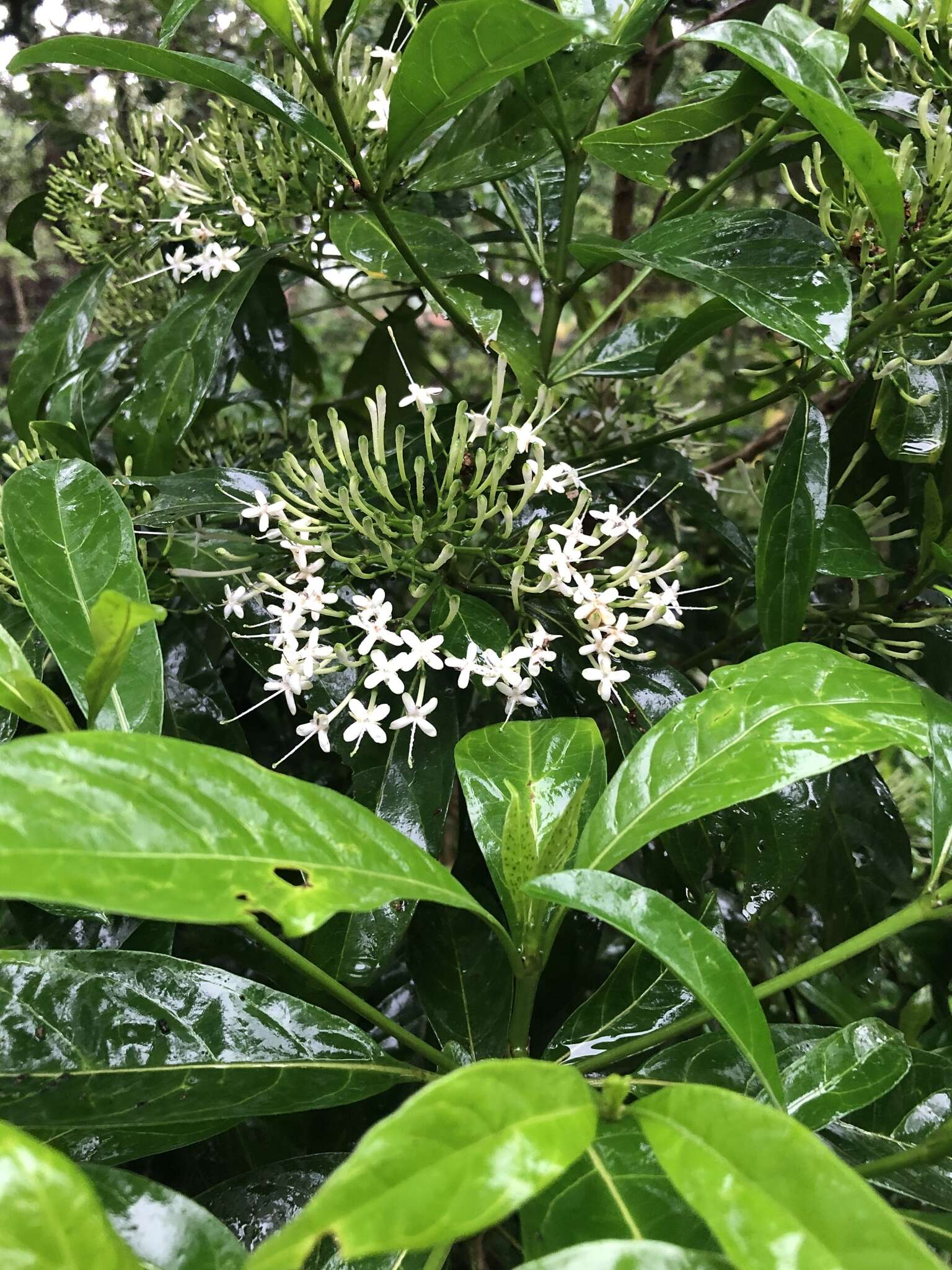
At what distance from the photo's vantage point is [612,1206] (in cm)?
30

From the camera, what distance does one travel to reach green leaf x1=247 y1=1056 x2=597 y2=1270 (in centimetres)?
20

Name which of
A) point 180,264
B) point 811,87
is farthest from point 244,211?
point 811,87

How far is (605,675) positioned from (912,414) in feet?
1.12

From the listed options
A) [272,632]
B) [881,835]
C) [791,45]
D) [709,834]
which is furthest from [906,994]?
[791,45]

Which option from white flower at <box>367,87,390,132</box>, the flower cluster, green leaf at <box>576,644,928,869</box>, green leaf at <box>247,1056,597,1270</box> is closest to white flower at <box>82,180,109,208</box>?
white flower at <box>367,87,390,132</box>

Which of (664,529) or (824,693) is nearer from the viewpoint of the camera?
(824,693)

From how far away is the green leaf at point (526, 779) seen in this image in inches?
16.5

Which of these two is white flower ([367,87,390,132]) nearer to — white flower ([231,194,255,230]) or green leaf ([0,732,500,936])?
white flower ([231,194,255,230])

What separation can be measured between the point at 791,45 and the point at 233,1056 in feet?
1.96

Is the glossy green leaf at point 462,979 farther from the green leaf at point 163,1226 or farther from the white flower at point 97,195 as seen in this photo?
the white flower at point 97,195

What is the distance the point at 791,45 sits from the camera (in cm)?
45

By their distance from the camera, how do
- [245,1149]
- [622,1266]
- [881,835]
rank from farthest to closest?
[881,835] → [245,1149] → [622,1266]

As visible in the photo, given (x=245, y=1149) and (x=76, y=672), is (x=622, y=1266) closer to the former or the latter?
(x=76, y=672)

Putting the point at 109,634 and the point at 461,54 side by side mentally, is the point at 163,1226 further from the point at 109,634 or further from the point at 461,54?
the point at 461,54
